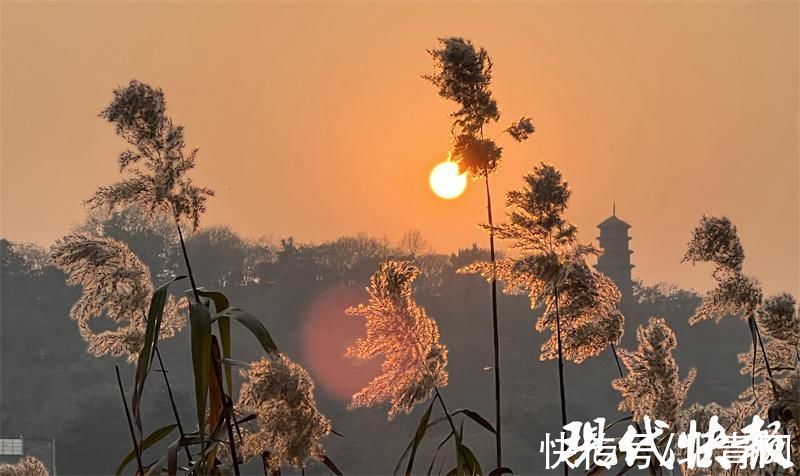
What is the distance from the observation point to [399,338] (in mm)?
1530

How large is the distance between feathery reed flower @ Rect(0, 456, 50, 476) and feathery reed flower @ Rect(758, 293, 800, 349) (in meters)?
1.43

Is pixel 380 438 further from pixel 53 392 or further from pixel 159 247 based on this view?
pixel 53 392

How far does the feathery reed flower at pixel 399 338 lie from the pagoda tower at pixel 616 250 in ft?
122

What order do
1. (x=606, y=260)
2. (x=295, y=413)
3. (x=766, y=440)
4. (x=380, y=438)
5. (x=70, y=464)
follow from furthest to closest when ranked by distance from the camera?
(x=606, y=260) → (x=380, y=438) → (x=70, y=464) → (x=766, y=440) → (x=295, y=413)

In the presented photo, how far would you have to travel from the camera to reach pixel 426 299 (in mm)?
30516

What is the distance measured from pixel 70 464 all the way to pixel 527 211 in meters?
26.5

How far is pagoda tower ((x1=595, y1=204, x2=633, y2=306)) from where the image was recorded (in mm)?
38375

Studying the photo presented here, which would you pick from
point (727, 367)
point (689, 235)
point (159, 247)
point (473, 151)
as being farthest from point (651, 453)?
point (727, 367)

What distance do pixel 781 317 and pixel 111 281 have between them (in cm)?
124

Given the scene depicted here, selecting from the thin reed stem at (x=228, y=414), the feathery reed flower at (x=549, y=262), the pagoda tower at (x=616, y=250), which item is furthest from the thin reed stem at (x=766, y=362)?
the pagoda tower at (x=616, y=250)

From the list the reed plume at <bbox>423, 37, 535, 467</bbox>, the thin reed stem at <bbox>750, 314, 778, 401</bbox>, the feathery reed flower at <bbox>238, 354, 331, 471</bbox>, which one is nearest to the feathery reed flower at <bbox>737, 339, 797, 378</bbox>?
the thin reed stem at <bbox>750, 314, 778, 401</bbox>

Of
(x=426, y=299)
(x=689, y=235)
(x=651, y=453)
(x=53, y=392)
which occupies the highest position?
(x=426, y=299)

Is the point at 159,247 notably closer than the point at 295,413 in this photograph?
No

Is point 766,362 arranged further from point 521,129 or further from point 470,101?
point 470,101
